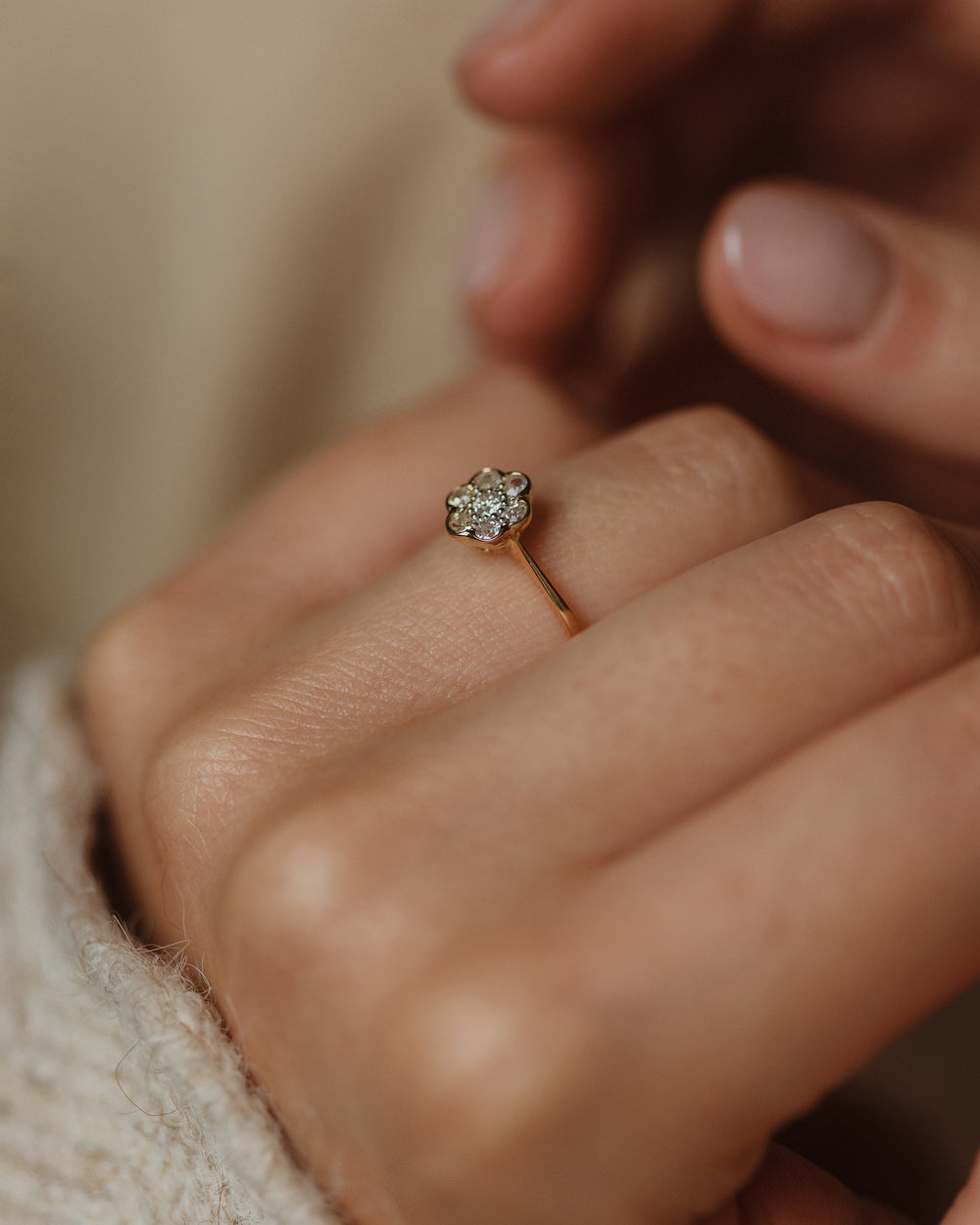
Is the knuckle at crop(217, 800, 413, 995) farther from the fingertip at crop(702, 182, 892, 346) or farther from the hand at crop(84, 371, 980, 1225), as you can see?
the fingertip at crop(702, 182, 892, 346)

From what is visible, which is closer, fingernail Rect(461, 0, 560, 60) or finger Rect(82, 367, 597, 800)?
finger Rect(82, 367, 597, 800)

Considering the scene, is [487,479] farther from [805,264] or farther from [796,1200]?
[796,1200]

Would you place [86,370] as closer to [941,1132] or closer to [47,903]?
[47,903]

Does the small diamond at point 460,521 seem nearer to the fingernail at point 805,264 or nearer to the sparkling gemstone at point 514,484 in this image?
the sparkling gemstone at point 514,484

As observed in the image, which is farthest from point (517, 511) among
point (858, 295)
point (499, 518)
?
point (858, 295)

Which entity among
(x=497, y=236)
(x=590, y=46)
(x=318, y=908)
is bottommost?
(x=318, y=908)

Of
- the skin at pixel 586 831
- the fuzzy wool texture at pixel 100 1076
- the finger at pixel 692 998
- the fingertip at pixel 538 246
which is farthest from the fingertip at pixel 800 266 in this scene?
the fuzzy wool texture at pixel 100 1076

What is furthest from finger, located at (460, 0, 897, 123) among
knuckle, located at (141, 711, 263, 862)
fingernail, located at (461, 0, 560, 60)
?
knuckle, located at (141, 711, 263, 862)
